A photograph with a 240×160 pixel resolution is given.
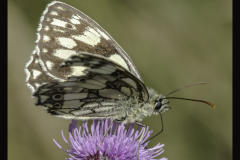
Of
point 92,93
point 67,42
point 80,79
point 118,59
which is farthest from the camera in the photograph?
point 118,59

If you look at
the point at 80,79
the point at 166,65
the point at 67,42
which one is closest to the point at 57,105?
the point at 80,79

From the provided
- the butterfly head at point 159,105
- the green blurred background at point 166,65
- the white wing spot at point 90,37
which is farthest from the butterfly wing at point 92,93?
the green blurred background at point 166,65

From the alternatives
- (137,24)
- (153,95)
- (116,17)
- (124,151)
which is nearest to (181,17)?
(137,24)

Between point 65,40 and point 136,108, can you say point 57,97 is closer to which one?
point 65,40

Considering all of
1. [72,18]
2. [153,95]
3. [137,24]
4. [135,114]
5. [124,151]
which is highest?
[137,24]

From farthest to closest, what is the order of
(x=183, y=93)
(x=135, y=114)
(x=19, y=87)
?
(x=183, y=93) < (x=19, y=87) < (x=135, y=114)

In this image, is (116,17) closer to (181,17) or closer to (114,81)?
(181,17)

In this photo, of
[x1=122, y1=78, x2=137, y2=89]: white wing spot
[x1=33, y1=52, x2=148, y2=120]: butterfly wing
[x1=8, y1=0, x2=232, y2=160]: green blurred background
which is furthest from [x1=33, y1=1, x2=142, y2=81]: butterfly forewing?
[x1=8, y1=0, x2=232, y2=160]: green blurred background

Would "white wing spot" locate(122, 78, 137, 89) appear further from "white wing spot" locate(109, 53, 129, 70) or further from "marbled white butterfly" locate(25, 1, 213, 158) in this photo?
"white wing spot" locate(109, 53, 129, 70)
